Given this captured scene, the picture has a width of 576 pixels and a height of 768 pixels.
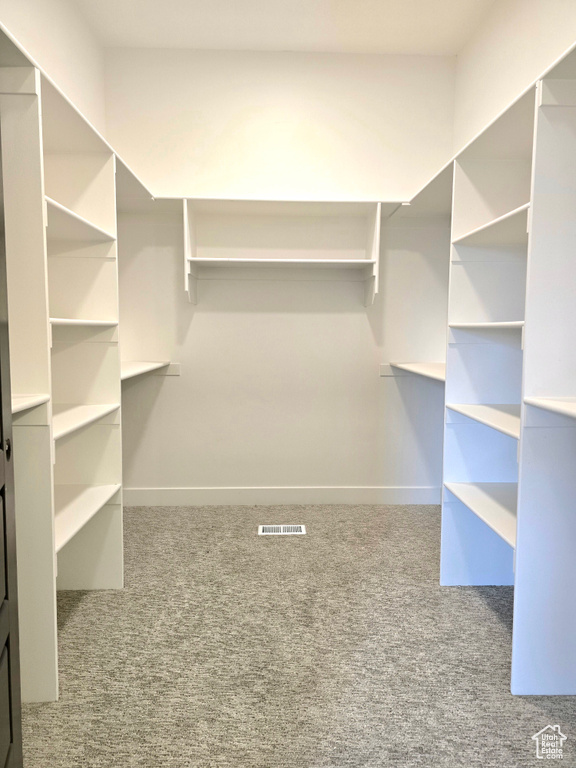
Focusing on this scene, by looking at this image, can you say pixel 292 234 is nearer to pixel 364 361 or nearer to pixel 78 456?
pixel 364 361

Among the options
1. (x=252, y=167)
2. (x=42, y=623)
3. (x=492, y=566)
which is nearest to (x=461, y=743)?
(x=492, y=566)

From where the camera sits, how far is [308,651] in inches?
79.8

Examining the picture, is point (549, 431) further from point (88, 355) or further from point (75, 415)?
point (88, 355)

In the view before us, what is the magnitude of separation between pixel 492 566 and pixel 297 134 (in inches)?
108

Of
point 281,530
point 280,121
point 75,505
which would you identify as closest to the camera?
point 75,505

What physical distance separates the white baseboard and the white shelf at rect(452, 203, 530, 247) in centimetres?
189

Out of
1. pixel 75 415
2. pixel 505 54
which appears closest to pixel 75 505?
pixel 75 415

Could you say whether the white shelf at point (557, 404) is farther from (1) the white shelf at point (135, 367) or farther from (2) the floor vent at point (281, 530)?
(2) the floor vent at point (281, 530)

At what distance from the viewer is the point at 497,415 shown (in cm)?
221

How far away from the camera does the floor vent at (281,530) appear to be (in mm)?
3211

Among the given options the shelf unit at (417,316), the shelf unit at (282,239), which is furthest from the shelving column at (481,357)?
the shelf unit at (417,316)

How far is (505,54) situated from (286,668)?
3.00 m

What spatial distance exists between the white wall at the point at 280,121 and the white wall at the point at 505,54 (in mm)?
222

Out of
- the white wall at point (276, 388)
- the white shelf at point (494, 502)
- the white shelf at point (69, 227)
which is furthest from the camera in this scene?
the white wall at point (276, 388)
